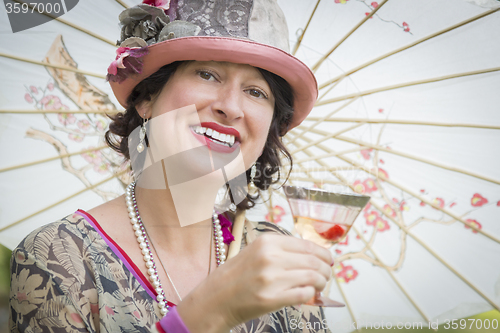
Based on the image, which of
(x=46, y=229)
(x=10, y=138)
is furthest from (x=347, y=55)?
(x=10, y=138)

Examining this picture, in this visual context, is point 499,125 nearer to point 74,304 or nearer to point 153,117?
point 153,117

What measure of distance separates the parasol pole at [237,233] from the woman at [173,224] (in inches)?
2.1

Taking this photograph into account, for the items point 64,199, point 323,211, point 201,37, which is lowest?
point 64,199

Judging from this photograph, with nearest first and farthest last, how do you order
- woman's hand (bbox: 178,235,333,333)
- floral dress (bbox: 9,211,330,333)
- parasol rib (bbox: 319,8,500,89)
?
woman's hand (bbox: 178,235,333,333) < floral dress (bbox: 9,211,330,333) < parasol rib (bbox: 319,8,500,89)

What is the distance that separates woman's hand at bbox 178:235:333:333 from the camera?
0.85 meters

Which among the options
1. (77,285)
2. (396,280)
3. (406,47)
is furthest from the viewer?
(396,280)

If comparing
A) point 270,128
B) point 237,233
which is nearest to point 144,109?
point 270,128

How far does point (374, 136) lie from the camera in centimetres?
188

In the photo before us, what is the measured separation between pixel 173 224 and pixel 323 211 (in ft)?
2.18

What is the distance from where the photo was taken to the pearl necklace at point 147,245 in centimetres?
134

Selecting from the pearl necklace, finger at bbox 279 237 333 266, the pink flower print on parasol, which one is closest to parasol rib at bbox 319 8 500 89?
the pink flower print on parasol

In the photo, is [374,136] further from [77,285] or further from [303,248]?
[77,285]

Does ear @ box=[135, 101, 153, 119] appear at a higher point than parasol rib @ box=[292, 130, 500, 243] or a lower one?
lower

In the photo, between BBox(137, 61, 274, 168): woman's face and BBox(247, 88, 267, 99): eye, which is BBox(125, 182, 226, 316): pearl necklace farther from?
BBox(247, 88, 267, 99): eye
